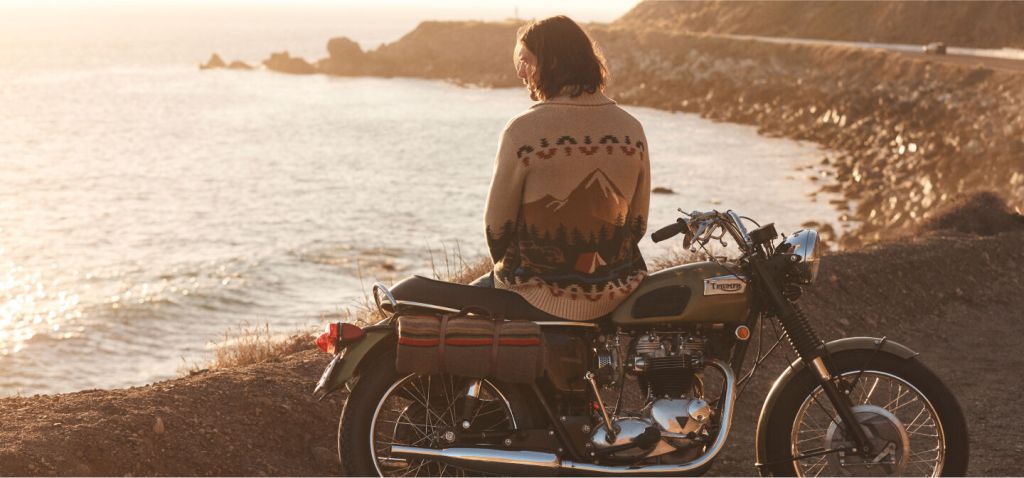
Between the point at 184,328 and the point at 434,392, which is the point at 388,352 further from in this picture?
the point at 184,328

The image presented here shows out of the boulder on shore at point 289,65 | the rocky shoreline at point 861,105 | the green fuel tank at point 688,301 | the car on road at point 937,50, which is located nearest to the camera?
→ the green fuel tank at point 688,301

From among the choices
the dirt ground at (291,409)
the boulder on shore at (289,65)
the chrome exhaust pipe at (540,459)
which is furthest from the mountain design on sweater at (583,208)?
the boulder on shore at (289,65)

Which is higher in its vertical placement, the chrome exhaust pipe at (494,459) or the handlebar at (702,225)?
the handlebar at (702,225)

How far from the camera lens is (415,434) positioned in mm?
5445

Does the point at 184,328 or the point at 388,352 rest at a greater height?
the point at 388,352

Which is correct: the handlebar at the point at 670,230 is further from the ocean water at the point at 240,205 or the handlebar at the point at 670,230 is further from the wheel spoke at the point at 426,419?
the ocean water at the point at 240,205

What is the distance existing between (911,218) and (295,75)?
95.7 metres

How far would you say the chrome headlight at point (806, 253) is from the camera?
5312 mm

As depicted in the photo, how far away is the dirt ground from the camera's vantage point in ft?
20.5

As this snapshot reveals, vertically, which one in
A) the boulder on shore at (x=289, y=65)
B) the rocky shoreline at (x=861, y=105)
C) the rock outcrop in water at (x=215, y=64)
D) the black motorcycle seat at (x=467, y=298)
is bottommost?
the rock outcrop in water at (x=215, y=64)

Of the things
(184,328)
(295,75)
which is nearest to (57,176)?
(184,328)

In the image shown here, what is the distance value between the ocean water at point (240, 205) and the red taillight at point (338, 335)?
6593mm

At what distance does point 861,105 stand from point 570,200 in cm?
4904

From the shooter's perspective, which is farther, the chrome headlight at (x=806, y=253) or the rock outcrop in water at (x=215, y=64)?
the rock outcrop in water at (x=215, y=64)
